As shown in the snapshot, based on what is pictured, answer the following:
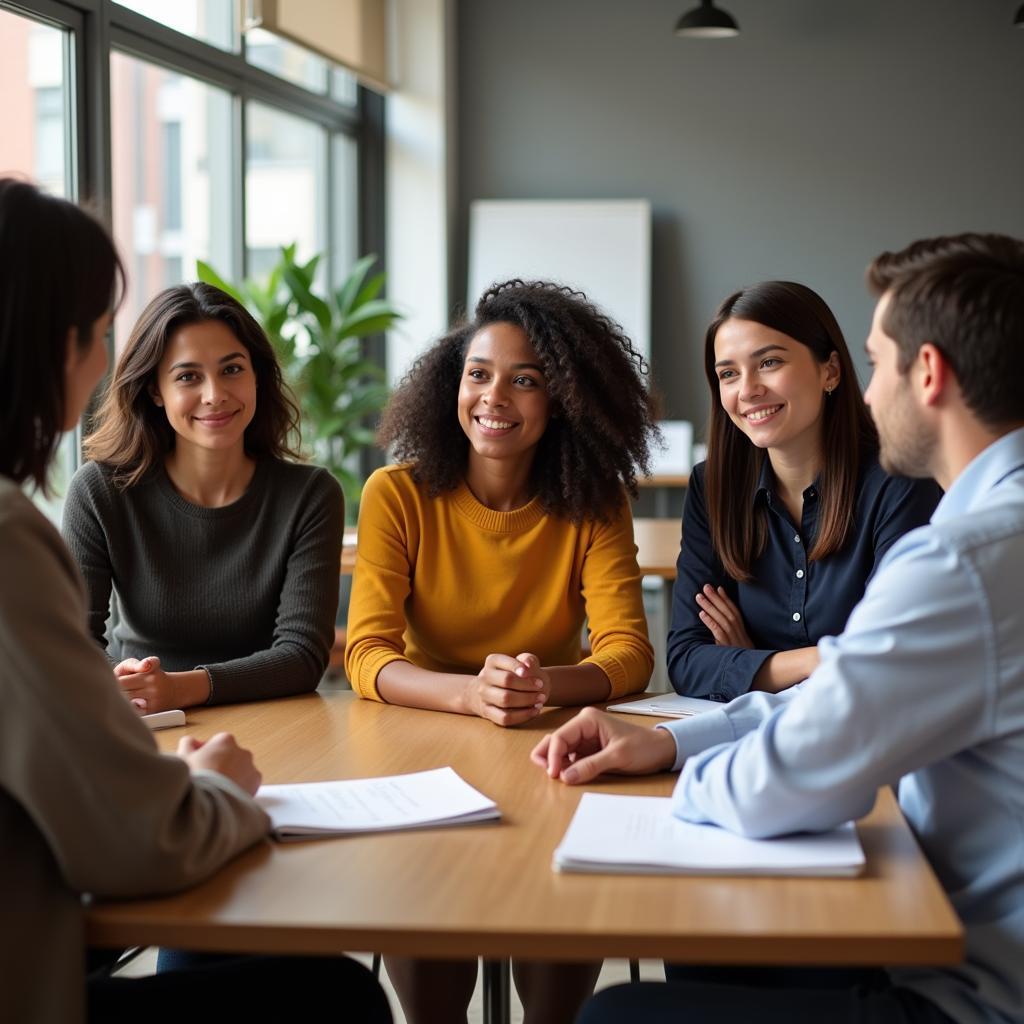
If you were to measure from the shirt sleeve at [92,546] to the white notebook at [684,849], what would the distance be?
113 centimetres

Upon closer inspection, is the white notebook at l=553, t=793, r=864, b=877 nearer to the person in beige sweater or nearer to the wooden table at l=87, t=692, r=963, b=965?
the wooden table at l=87, t=692, r=963, b=965

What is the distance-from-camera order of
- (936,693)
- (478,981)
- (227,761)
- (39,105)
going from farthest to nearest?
(39,105)
(478,981)
(227,761)
(936,693)

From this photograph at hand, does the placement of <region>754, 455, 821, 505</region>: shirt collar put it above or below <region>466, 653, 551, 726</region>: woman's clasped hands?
above

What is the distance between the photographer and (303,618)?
2209 millimetres

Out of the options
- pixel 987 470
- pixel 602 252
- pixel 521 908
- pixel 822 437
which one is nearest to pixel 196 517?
pixel 822 437

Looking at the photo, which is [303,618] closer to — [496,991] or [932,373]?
Answer: [496,991]

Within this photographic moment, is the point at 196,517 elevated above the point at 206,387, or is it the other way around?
the point at 206,387

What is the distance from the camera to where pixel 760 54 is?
6434 mm

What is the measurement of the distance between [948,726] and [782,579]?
1.00 m

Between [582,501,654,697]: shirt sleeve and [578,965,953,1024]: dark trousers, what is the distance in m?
0.81

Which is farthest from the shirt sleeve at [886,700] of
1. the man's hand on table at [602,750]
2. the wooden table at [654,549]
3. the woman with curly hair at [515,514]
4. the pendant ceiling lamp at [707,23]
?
the pendant ceiling lamp at [707,23]

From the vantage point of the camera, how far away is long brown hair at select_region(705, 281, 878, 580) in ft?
7.26

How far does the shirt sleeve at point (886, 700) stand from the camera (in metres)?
1.21

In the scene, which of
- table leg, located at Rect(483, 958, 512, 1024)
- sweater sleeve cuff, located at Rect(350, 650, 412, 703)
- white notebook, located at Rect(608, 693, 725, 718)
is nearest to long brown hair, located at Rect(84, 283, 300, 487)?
sweater sleeve cuff, located at Rect(350, 650, 412, 703)
